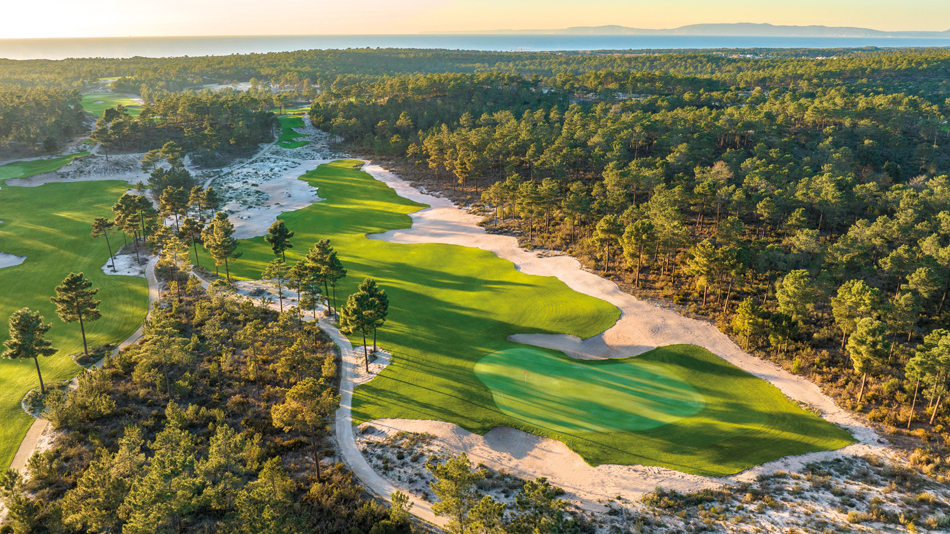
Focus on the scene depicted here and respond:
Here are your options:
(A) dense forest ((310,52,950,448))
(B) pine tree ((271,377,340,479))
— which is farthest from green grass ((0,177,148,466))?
(A) dense forest ((310,52,950,448))

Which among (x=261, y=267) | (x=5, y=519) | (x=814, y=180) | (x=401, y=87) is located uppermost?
(x=401, y=87)

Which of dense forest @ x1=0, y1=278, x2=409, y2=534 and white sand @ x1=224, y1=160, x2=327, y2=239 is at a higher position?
white sand @ x1=224, y1=160, x2=327, y2=239

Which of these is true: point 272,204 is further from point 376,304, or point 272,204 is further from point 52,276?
point 376,304

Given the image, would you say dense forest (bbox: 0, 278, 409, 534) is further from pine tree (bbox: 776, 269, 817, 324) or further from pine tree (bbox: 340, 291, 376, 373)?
pine tree (bbox: 776, 269, 817, 324)

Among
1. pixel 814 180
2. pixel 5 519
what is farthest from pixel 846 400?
pixel 5 519

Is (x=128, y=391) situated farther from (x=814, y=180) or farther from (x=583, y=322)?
(x=814, y=180)

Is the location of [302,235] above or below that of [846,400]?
above

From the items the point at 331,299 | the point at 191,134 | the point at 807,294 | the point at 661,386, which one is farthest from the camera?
the point at 191,134

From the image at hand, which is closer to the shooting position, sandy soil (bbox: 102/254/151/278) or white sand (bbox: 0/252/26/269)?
sandy soil (bbox: 102/254/151/278)
